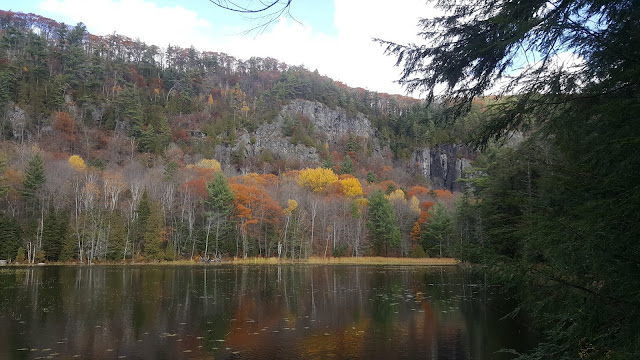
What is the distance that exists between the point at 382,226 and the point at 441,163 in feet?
227

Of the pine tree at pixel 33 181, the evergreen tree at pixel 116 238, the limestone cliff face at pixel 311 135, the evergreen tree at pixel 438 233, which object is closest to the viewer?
the evergreen tree at pixel 116 238

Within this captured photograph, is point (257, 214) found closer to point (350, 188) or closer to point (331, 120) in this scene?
point (350, 188)

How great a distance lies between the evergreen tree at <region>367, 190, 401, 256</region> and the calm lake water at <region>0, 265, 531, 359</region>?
3480 cm

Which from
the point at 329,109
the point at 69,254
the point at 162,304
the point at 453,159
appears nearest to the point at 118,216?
the point at 69,254

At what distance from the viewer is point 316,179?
77.5 meters

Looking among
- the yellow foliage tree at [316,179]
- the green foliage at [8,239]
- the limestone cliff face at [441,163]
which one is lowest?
the green foliage at [8,239]

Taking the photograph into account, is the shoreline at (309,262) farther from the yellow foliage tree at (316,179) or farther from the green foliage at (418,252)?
the yellow foliage tree at (316,179)

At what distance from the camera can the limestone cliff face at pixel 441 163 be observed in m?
119

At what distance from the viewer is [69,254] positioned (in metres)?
43.3

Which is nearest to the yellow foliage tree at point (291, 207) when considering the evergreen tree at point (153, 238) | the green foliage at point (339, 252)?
the green foliage at point (339, 252)

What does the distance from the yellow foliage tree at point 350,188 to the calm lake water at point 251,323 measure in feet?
166

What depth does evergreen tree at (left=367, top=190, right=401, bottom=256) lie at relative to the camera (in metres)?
57.4

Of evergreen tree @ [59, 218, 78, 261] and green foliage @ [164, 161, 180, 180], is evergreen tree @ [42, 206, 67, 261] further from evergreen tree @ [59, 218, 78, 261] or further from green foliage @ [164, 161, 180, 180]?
green foliage @ [164, 161, 180, 180]

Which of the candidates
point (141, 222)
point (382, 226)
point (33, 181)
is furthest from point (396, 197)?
point (33, 181)
